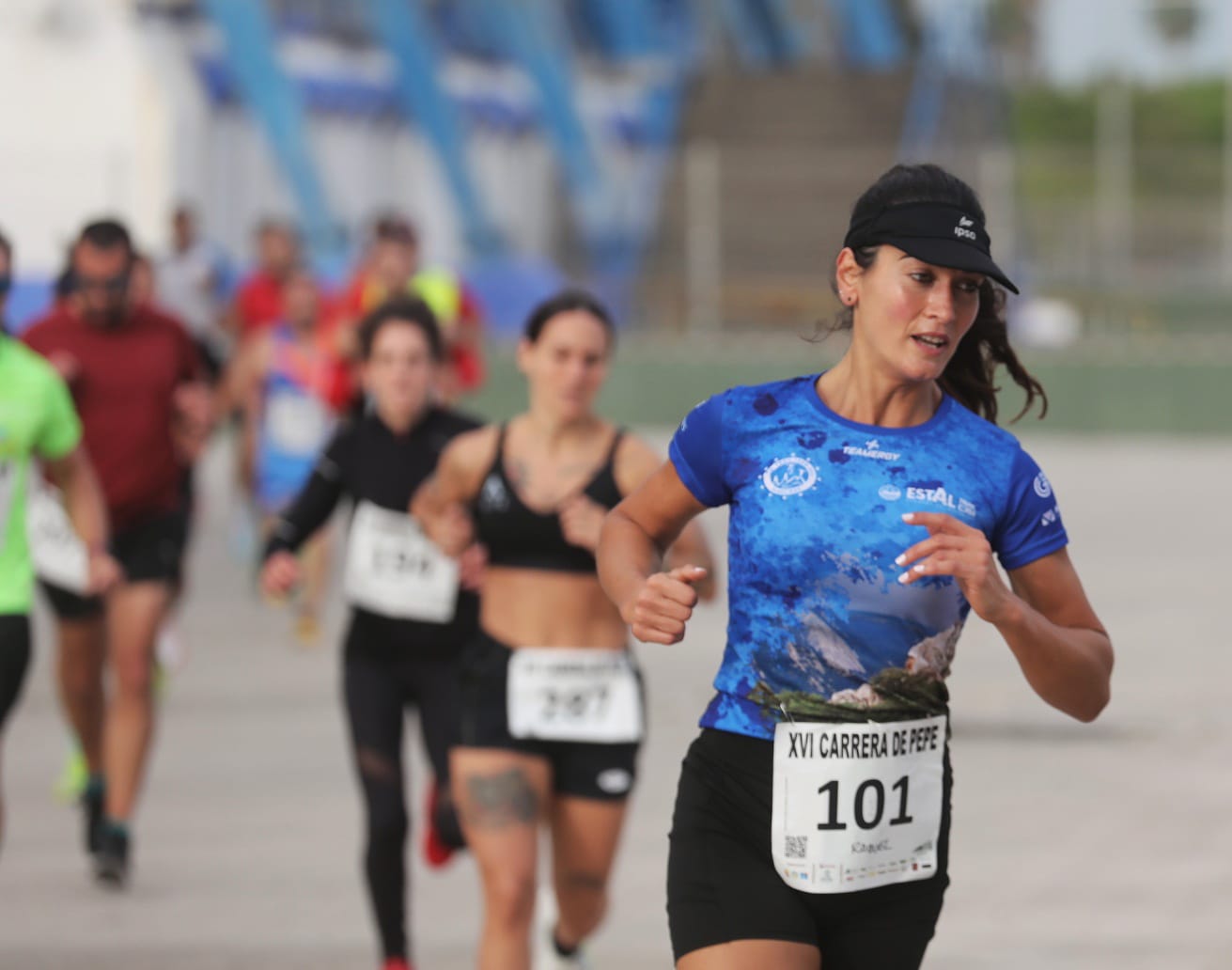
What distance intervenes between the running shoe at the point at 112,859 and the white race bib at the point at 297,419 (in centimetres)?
561

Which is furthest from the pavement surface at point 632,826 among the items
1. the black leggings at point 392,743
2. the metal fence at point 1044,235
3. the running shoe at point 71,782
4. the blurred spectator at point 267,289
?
the metal fence at point 1044,235

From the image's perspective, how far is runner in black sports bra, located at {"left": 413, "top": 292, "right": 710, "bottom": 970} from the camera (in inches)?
251

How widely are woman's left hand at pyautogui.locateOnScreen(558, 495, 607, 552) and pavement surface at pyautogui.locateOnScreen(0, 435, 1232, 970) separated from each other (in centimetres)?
159

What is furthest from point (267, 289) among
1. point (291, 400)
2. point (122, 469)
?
point (122, 469)

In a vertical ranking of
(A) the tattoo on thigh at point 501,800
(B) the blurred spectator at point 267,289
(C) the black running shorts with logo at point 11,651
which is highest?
(B) the blurred spectator at point 267,289

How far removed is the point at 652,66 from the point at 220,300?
19.4 metres

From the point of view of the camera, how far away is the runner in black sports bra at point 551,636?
637 centimetres

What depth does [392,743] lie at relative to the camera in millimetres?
7195

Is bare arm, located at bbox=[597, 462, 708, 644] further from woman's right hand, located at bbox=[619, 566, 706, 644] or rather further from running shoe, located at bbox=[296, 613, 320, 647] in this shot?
running shoe, located at bbox=[296, 613, 320, 647]

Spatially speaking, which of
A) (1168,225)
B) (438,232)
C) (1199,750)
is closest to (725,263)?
(1168,225)

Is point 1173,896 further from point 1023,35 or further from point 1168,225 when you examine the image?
point 1023,35

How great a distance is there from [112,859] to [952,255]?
497cm

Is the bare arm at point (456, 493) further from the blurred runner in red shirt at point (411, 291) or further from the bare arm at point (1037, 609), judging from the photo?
the blurred runner in red shirt at point (411, 291)

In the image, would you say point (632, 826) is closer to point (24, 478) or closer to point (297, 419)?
point (24, 478)
